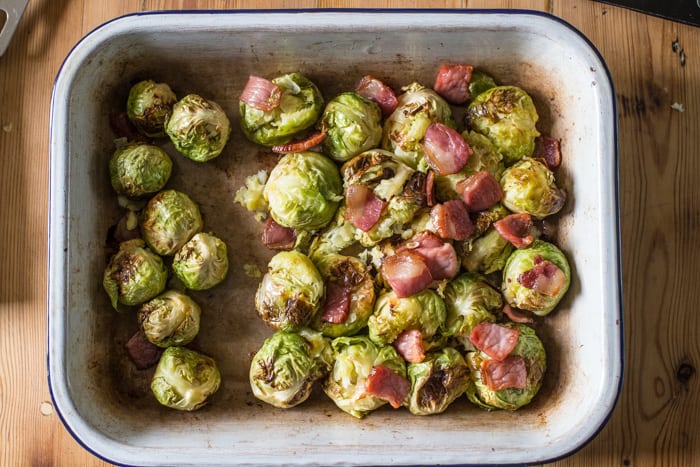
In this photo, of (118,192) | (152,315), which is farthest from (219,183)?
(152,315)

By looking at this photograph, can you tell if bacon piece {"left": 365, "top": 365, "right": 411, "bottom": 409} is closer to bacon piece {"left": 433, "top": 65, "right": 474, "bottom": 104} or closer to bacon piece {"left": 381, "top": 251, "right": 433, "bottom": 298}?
bacon piece {"left": 381, "top": 251, "right": 433, "bottom": 298}

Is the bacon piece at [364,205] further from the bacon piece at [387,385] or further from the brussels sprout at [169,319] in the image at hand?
the brussels sprout at [169,319]

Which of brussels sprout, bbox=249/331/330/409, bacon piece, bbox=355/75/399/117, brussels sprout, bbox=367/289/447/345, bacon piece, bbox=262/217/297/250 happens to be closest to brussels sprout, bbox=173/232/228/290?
bacon piece, bbox=262/217/297/250

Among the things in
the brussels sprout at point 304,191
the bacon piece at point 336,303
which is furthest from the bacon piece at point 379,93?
the bacon piece at point 336,303

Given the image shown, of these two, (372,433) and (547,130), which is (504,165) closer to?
(547,130)

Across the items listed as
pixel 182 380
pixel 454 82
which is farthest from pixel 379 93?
pixel 182 380
